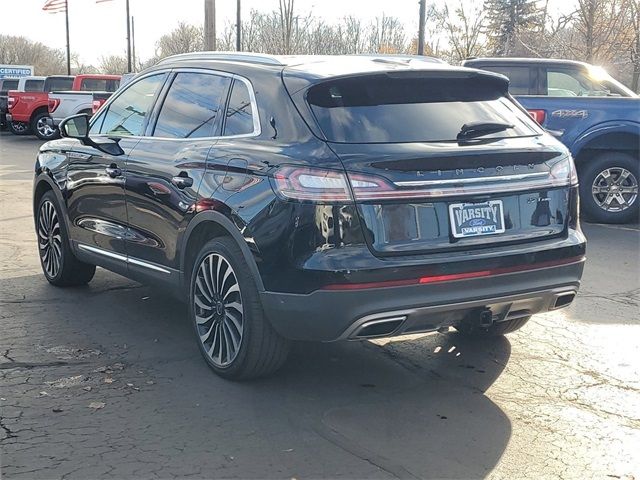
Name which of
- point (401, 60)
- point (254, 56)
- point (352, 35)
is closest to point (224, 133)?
point (254, 56)

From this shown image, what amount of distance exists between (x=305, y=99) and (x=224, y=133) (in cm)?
63

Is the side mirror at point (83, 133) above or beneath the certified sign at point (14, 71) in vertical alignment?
beneath

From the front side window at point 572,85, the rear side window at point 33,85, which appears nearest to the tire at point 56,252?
the front side window at point 572,85

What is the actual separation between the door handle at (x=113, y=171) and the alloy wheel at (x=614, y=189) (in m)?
6.44

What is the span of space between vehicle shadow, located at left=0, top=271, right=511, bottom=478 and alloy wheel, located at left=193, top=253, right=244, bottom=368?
0.18 metres

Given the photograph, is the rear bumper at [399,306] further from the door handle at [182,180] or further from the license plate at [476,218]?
the door handle at [182,180]

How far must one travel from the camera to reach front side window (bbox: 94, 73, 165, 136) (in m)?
5.22

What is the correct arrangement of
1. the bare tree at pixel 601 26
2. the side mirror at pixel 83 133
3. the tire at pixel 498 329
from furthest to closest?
the bare tree at pixel 601 26
the side mirror at pixel 83 133
the tire at pixel 498 329

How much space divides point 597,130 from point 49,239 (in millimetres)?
6439

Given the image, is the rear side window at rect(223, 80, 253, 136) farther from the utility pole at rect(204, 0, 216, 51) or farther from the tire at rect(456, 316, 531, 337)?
the utility pole at rect(204, 0, 216, 51)

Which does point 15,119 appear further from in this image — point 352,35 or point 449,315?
point 449,315

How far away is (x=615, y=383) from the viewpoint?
4324 millimetres

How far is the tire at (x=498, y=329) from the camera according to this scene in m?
4.88

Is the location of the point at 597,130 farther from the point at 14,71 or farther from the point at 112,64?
the point at 112,64
